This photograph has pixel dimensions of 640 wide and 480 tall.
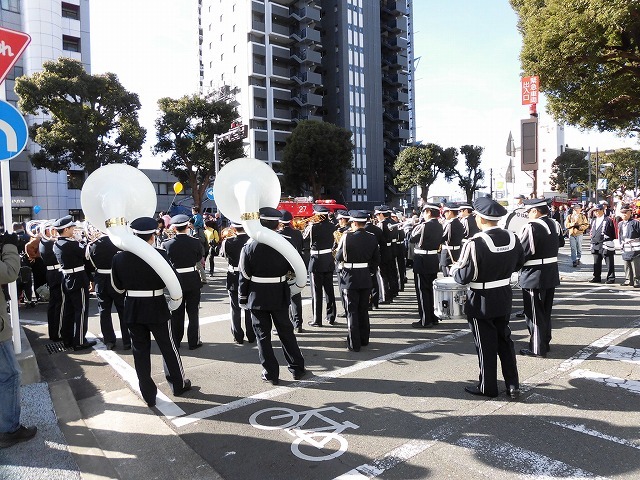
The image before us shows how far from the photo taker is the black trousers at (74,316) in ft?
22.9

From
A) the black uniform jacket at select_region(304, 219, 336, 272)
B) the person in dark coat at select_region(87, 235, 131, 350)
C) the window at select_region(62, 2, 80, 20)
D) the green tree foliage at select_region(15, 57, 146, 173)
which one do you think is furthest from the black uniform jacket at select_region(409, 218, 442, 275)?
the window at select_region(62, 2, 80, 20)

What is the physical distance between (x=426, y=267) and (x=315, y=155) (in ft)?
124

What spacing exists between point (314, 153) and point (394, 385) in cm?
4063

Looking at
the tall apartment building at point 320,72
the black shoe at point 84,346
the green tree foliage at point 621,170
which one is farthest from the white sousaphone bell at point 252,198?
the green tree foliage at point 621,170

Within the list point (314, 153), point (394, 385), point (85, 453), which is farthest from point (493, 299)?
point (314, 153)

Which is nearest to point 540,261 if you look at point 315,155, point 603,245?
point 603,245

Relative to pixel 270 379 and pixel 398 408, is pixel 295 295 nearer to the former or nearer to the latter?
pixel 270 379

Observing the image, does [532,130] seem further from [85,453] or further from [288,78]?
[288,78]

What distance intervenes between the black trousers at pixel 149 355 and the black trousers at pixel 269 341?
94 centimetres

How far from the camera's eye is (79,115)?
26.8 meters

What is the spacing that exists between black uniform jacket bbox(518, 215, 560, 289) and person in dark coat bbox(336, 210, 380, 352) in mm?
2140

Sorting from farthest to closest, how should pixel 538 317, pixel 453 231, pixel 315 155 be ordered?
pixel 315 155
pixel 453 231
pixel 538 317

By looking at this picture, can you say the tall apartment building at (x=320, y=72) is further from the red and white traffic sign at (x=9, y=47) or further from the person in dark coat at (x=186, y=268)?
the red and white traffic sign at (x=9, y=47)

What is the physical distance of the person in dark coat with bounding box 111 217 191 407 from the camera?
4.70m
